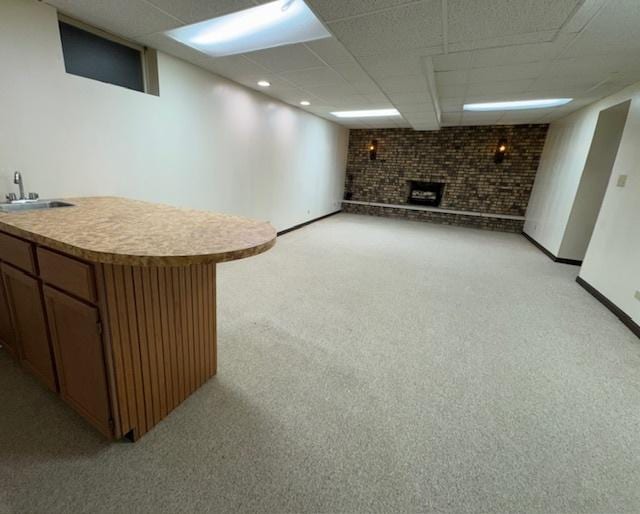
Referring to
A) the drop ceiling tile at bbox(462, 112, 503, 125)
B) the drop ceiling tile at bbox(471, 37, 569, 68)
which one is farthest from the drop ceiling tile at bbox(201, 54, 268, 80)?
the drop ceiling tile at bbox(462, 112, 503, 125)

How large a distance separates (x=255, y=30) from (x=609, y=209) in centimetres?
430

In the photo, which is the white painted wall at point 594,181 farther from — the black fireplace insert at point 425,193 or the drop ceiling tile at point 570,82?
the black fireplace insert at point 425,193

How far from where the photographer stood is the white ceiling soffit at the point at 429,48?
1.94 m

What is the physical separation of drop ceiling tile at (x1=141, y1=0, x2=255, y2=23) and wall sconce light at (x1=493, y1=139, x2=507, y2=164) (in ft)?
21.8

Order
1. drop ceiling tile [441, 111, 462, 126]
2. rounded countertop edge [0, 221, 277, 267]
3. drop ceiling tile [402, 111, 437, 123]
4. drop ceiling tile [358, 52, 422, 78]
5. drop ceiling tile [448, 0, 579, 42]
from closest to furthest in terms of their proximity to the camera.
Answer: rounded countertop edge [0, 221, 277, 267] < drop ceiling tile [448, 0, 579, 42] < drop ceiling tile [358, 52, 422, 78] < drop ceiling tile [402, 111, 437, 123] < drop ceiling tile [441, 111, 462, 126]

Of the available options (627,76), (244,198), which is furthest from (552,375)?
(244,198)

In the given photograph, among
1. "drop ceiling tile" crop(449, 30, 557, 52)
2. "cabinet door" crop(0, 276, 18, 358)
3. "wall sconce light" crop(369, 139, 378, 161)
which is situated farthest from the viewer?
"wall sconce light" crop(369, 139, 378, 161)

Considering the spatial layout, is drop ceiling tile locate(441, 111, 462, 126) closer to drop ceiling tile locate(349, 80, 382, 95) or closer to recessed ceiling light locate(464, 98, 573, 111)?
recessed ceiling light locate(464, 98, 573, 111)

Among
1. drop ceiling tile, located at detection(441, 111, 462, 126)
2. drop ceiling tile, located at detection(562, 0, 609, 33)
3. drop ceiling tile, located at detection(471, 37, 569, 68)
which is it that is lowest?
drop ceiling tile, located at detection(562, 0, 609, 33)

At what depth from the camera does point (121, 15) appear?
2.21 m

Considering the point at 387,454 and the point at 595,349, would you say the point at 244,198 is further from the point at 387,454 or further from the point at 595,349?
the point at 595,349

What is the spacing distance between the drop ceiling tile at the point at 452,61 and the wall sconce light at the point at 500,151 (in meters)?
4.53

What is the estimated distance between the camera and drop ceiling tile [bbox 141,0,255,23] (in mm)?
1983

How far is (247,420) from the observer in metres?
1.54
